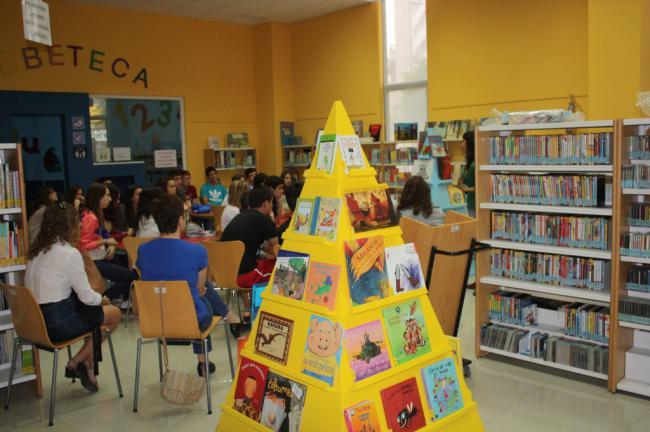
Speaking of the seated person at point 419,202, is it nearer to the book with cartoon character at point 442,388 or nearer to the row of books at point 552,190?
the row of books at point 552,190

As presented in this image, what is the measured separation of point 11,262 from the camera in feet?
13.9

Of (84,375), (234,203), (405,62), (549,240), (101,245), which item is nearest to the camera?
(84,375)

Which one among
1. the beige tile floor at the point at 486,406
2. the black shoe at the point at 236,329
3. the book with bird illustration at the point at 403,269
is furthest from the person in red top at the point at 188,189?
the book with bird illustration at the point at 403,269

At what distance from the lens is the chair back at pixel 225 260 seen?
5293 millimetres

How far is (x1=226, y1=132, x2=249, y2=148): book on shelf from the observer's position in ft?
38.8

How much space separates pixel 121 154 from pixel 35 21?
6.65 metres

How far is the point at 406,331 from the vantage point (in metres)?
2.97

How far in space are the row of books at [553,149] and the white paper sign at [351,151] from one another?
6.50 ft

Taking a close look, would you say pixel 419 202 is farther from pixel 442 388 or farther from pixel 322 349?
pixel 322 349

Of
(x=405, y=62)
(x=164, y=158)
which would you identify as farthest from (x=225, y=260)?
(x=405, y=62)

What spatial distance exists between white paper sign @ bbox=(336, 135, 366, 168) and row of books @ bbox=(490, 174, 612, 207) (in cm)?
199

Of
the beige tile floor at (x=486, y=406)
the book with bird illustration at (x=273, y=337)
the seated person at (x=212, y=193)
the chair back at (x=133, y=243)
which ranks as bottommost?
the beige tile floor at (x=486, y=406)

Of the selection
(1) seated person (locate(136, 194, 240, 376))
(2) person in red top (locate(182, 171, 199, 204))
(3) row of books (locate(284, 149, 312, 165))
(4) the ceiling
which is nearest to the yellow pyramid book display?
(1) seated person (locate(136, 194, 240, 376))

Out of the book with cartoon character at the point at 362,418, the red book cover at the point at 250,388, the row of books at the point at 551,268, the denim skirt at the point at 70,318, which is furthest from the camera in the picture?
the row of books at the point at 551,268
